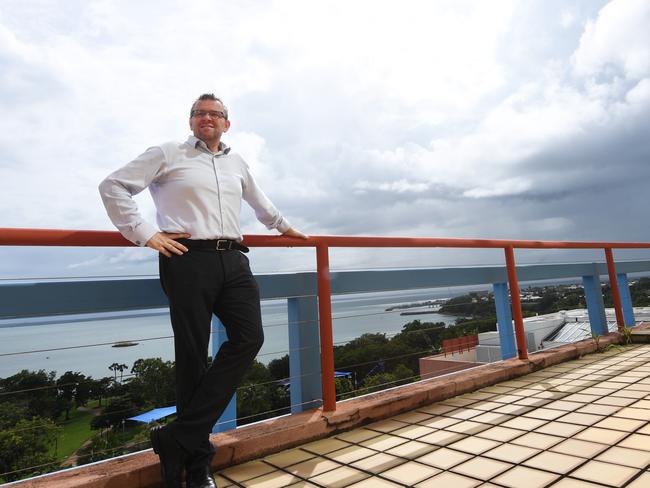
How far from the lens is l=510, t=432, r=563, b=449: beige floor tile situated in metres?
1.70

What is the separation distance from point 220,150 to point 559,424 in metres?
2.09

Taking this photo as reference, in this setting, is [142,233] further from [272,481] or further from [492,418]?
[492,418]

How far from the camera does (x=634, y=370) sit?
9.57 feet

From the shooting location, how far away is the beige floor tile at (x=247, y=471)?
1.60 meters

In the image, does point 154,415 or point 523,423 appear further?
point 523,423

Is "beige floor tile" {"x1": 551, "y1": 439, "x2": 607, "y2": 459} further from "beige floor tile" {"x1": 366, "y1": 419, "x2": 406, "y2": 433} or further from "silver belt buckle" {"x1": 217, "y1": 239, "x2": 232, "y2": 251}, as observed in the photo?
"silver belt buckle" {"x1": 217, "y1": 239, "x2": 232, "y2": 251}

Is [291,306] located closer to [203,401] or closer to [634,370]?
[203,401]

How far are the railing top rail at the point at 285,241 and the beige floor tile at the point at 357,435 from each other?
99cm

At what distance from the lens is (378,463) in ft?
5.41

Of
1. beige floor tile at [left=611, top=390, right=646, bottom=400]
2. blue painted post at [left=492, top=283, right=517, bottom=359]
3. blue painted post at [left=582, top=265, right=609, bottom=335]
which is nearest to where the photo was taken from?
beige floor tile at [left=611, top=390, right=646, bottom=400]

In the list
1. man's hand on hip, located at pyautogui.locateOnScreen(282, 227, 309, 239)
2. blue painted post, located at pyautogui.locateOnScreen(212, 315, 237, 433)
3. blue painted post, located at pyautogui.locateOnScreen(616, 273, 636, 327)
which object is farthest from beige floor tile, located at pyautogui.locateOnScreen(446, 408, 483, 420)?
blue painted post, located at pyautogui.locateOnScreen(616, 273, 636, 327)

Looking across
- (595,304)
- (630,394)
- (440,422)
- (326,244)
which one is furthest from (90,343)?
(595,304)

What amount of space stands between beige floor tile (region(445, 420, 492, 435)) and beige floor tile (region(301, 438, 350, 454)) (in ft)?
1.79

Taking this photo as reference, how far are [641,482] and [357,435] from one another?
114cm
